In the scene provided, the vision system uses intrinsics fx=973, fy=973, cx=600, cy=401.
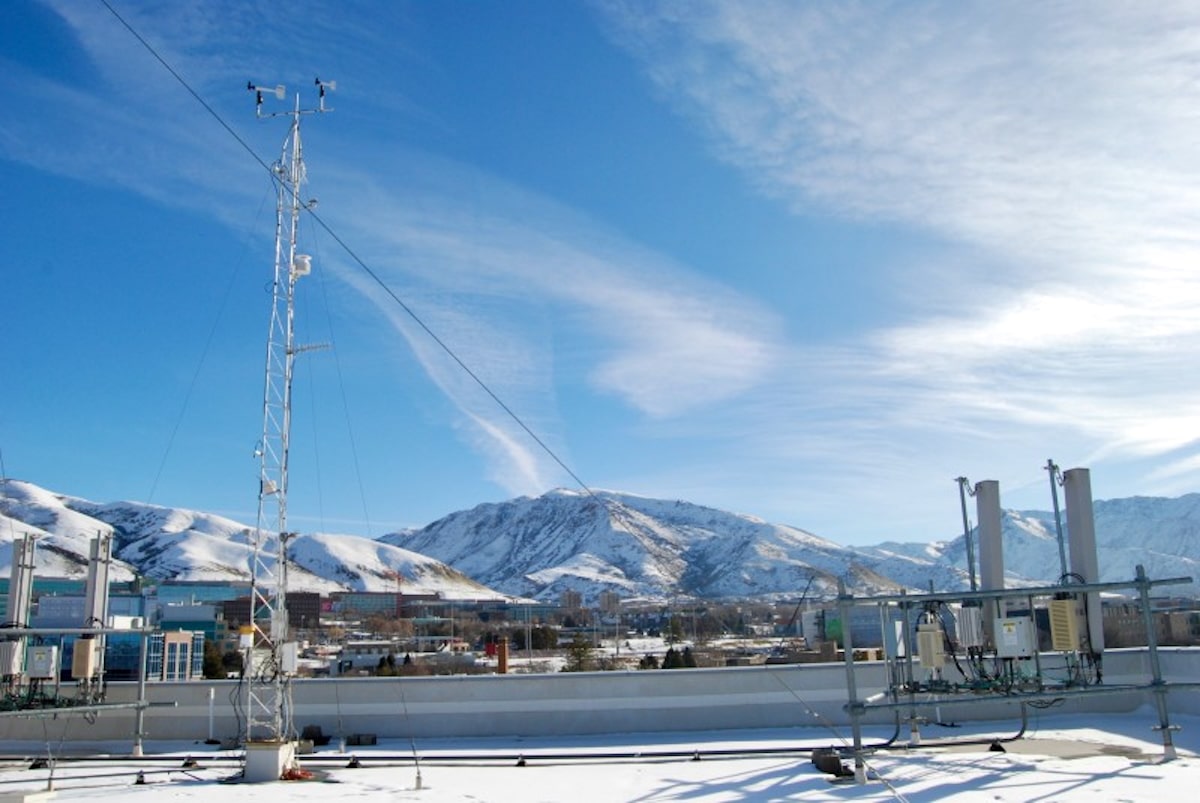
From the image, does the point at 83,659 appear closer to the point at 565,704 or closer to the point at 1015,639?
the point at 565,704

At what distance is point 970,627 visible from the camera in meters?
15.6

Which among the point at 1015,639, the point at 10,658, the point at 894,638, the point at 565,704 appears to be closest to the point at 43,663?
the point at 10,658

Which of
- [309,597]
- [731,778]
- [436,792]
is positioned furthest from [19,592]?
[309,597]

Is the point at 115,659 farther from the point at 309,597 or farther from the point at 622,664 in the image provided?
the point at 309,597

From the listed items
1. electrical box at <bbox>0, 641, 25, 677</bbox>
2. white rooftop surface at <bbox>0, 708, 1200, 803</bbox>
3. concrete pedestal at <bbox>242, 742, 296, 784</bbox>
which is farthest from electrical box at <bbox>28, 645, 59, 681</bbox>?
concrete pedestal at <bbox>242, 742, 296, 784</bbox>

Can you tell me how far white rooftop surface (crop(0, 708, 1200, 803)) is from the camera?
1187cm

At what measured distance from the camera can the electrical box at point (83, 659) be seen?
661 inches

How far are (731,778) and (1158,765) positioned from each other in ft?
18.4

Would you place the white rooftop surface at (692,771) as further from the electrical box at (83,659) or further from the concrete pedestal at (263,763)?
the electrical box at (83,659)

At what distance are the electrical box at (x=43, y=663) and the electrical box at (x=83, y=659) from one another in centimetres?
34

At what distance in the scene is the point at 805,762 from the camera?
14.1 metres

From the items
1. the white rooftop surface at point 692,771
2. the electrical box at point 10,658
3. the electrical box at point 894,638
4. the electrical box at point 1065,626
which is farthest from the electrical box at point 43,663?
the electrical box at point 1065,626

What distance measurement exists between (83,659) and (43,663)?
2.03 ft

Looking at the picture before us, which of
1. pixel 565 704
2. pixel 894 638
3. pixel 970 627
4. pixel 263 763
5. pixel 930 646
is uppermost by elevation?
pixel 970 627
